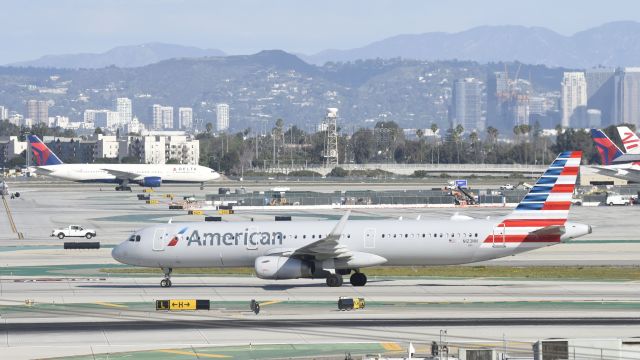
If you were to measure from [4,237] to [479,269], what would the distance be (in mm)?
43985

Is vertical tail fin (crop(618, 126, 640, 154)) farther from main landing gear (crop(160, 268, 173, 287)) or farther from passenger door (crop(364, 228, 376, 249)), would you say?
main landing gear (crop(160, 268, 173, 287))

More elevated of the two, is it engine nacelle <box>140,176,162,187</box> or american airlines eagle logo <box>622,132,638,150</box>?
american airlines eagle logo <box>622,132,638,150</box>

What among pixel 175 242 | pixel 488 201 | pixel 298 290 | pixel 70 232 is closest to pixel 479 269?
pixel 298 290

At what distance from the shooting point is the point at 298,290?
54656mm

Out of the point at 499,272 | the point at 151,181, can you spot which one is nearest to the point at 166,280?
the point at 499,272

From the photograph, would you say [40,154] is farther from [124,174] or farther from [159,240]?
[159,240]

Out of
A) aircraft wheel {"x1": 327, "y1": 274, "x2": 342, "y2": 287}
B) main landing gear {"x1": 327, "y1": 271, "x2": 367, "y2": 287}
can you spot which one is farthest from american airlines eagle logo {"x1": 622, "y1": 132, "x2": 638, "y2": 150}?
aircraft wheel {"x1": 327, "y1": 274, "x2": 342, "y2": 287}

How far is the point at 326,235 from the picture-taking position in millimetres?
55906

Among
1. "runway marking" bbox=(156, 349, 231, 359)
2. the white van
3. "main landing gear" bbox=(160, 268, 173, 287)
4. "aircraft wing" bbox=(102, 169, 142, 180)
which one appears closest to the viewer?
"runway marking" bbox=(156, 349, 231, 359)

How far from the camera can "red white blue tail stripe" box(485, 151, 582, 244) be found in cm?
5506

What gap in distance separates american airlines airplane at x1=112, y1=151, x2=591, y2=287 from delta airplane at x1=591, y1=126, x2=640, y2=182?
80300mm

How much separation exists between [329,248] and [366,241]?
8.34 feet

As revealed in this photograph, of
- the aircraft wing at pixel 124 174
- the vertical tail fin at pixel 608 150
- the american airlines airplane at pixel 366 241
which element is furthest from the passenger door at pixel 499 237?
the aircraft wing at pixel 124 174

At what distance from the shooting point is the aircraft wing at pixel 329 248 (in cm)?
5319
